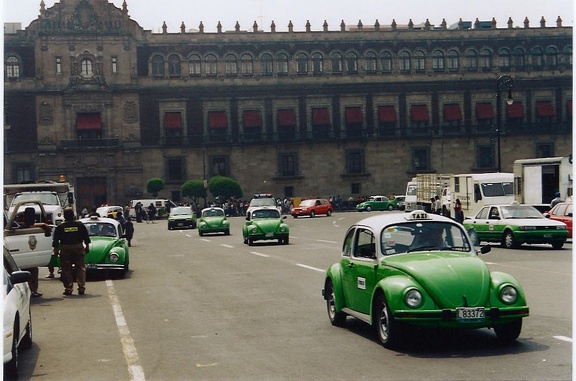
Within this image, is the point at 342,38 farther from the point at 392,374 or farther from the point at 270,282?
the point at 392,374

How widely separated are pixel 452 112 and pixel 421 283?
82.5m

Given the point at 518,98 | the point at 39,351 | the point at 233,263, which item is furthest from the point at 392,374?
the point at 518,98

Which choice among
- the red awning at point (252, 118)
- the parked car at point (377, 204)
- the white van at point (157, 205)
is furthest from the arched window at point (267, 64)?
the white van at point (157, 205)

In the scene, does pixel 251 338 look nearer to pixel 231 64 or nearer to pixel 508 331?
pixel 508 331

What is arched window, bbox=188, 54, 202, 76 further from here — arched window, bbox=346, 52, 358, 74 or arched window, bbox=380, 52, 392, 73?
arched window, bbox=380, 52, 392, 73

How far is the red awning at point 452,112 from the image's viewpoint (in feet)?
301

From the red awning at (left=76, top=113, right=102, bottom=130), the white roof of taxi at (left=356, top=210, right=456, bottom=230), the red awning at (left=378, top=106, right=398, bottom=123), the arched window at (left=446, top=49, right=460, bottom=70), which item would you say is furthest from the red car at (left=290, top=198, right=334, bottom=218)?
the white roof of taxi at (left=356, top=210, right=456, bottom=230)

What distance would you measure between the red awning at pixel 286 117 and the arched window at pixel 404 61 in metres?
10.9

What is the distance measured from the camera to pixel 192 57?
294 feet

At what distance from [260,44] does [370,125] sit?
12389 millimetres

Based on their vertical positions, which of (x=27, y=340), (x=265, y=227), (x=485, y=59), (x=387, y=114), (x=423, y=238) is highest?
(x=485, y=59)

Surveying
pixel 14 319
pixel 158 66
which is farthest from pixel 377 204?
pixel 14 319

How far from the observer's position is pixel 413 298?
11008 millimetres

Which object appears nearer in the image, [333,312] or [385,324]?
[385,324]
